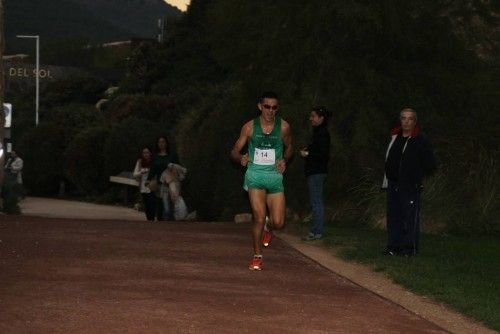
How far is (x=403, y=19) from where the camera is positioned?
22578 mm

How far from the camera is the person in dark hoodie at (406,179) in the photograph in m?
15.8

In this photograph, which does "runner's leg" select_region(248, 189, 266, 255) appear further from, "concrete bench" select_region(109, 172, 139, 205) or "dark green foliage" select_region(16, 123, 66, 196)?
"dark green foliage" select_region(16, 123, 66, 196)

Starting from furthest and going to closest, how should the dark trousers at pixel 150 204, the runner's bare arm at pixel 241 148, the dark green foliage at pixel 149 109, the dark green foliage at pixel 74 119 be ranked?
the dark green foliage at pixel 74 119, the dark green foliage at pixel 149 109, the dark trousers at pixel 150 204, the runner's bare arm at pixel 241 148

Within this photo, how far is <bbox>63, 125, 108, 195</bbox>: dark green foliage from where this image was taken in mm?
50906

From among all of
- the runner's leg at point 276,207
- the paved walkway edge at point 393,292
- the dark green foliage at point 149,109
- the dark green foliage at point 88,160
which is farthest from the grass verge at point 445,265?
the dark green foliage at point 149,109

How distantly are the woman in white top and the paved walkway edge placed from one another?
728 centimetres

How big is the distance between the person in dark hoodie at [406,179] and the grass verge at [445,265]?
0.28 metres

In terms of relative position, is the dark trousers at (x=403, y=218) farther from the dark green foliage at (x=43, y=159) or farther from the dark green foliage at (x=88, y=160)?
the dark green foliage at (x=43, y=159)

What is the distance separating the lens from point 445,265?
15000 mm

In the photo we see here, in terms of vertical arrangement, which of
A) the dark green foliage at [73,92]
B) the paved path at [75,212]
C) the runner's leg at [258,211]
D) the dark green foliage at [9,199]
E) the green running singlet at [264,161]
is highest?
the dark green foliage at [73,92]

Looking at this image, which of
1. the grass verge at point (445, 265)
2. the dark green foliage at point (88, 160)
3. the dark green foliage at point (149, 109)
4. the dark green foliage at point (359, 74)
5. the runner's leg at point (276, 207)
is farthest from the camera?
the dark green foliage at point (149, 109)

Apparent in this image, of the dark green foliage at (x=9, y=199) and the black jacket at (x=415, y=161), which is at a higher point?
the black jacket at (x=415, y=161)

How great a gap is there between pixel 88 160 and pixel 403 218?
3651 centimetres

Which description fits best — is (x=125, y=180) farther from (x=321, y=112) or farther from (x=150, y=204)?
(x=321, y=112)
